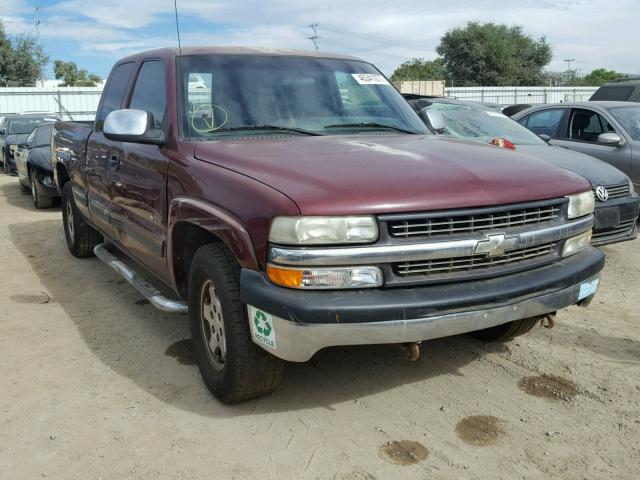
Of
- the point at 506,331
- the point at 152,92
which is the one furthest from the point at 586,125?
the point at 152,92

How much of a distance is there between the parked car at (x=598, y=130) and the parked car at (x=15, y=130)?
444 inches

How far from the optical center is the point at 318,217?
8.86 ft

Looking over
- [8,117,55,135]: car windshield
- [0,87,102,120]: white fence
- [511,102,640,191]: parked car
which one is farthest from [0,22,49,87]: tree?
[511,102,640,191]: parked car

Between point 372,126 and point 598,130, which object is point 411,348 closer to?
point 372,126

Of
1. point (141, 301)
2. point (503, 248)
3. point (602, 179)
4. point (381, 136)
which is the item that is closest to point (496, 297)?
point (503, 248)

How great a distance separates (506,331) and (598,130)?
5117 millimetres

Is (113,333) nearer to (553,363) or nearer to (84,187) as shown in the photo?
(84,187)

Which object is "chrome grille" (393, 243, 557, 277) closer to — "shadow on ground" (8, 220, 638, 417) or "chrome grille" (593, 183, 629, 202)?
"shadow on ground" (8, 220, 638, 417)

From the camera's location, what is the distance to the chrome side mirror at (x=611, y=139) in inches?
299

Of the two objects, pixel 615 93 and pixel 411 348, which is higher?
pixel 615 93

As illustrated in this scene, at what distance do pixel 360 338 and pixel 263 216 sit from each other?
2.22 ft

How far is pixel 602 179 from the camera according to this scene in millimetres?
6215

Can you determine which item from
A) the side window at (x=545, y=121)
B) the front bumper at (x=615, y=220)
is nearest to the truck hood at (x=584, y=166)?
the front bumper at (x=615, y=220)

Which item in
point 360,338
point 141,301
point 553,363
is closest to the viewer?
point 360,338
